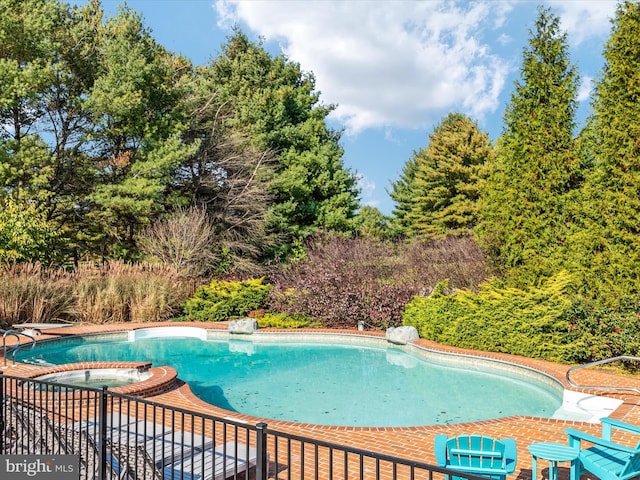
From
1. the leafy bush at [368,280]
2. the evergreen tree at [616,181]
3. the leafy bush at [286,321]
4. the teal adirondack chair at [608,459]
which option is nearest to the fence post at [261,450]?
the teal adirondack chair at [608,459]

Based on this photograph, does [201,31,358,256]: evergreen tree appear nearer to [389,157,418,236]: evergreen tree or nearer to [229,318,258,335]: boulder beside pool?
[389,157,418,236]: evergreen tree

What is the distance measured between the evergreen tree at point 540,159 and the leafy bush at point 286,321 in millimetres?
6238

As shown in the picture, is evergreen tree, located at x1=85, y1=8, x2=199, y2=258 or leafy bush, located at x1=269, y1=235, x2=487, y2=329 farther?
evergreen tree, located at x1=85, y1=8, x2=199, y2=258

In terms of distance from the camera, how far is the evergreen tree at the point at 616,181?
389 inches

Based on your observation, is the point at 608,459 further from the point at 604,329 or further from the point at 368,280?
the point at 368,280

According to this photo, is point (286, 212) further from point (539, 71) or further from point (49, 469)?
point (49, 469)

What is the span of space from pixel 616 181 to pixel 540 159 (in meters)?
2.18

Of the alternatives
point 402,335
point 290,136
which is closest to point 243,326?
point 402,335

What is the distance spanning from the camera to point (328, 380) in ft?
33.5

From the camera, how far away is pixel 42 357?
12.2 m

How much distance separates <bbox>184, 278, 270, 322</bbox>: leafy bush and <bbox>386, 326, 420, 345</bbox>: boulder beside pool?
18.1 feet

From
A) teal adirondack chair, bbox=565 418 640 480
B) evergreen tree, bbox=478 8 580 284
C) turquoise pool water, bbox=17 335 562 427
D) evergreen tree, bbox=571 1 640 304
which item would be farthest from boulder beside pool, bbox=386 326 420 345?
teal adirondack chair, bbox=565 418 640 480

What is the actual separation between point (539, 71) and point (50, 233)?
647 inches

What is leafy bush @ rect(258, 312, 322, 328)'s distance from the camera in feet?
51.5
